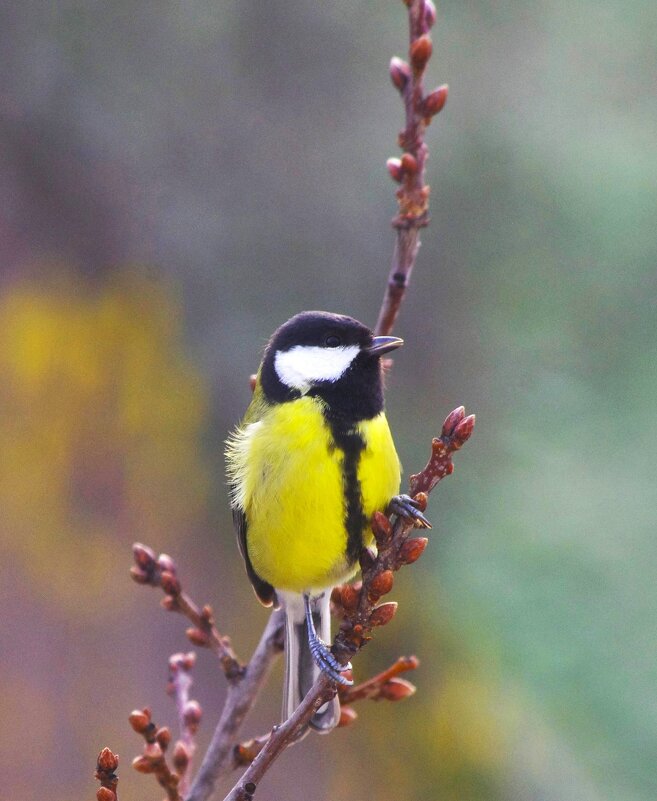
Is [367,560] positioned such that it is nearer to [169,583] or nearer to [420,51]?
[169,583]

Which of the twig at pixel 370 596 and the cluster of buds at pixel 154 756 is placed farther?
the cluster of buds at pixel 154 756

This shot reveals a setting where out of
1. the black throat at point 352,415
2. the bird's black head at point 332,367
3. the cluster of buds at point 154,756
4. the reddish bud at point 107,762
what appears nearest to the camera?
the reddish bud at point 107,762

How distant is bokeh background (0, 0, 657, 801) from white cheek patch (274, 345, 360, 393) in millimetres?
2532

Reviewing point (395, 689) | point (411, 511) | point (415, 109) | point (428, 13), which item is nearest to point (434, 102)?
point (415, 109)

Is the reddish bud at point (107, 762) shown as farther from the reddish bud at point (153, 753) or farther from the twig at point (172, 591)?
the twig at point (172, 591)

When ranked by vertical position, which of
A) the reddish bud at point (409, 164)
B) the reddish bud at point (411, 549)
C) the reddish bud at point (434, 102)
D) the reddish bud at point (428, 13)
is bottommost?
the reddish bud at point (411, 549)

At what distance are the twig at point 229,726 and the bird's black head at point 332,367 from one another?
530mm

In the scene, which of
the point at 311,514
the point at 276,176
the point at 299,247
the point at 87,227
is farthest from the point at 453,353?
the point at 311,514

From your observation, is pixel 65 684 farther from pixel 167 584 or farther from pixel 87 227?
pixel 167 584

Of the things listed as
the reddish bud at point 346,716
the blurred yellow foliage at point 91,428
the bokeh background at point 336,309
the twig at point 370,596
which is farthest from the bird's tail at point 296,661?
the blurred yellow foliage at point 91,428

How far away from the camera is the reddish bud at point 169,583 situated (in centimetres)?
181

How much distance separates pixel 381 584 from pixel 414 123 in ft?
2.70

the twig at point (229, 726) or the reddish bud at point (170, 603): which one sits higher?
the reddish bud at point (170, 603)

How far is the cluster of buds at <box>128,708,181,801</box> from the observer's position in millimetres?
1564
